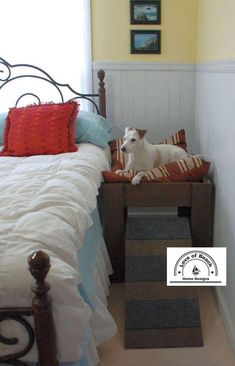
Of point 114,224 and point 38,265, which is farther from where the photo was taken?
point 114,224

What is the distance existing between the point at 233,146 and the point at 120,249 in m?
0.96

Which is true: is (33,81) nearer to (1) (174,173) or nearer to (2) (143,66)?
(2) (143,66)

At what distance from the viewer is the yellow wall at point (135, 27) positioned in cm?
268

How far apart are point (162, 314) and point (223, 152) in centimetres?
84

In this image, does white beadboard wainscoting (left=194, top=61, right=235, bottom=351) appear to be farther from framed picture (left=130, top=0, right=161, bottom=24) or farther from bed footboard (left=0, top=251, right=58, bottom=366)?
bed footboard (left=0, top=251, right=58, bottom=366)

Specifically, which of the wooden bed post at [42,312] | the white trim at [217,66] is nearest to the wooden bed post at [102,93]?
the white trim at [217,66]

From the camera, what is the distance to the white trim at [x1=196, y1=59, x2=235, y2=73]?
65.2 inches

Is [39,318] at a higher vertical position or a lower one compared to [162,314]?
higher

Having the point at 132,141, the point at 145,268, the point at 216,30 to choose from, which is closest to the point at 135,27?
the point at 216,30

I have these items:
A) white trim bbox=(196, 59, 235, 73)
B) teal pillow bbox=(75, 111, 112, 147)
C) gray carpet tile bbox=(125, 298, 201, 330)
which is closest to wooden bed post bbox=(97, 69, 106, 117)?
teal pillow bbox=(75, 111, 112, 147)

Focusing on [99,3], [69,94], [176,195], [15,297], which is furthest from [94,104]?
[15,297]

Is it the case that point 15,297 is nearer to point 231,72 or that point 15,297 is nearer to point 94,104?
point 231,72

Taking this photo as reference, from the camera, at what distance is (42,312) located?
35.1 inches

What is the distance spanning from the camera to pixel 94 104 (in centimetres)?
283
